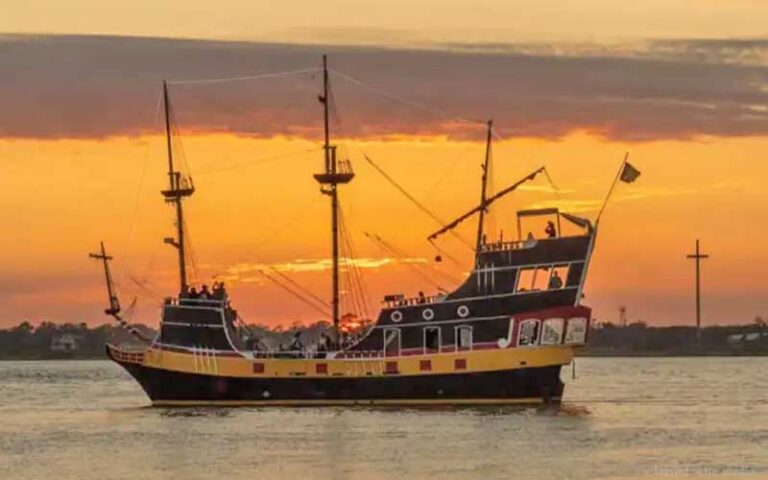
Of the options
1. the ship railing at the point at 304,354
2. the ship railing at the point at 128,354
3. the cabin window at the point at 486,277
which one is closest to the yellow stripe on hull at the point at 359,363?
the ship railing at the point at 304,354

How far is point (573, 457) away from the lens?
7238 centimetres

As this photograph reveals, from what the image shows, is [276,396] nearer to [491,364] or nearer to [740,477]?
[491,364]

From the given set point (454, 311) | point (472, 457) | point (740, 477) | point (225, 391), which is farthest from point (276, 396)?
point (740, 477)

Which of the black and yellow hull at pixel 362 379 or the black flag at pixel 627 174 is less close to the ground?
the black flag at pixel 627 174

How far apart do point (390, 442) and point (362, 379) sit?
18647mm

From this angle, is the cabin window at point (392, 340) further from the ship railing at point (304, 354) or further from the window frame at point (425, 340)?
the ship railing at point (304, 354)

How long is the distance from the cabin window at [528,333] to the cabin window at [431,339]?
3851 millimetres

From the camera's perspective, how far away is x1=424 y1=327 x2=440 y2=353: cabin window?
3784 inches

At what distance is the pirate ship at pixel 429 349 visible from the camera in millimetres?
94875

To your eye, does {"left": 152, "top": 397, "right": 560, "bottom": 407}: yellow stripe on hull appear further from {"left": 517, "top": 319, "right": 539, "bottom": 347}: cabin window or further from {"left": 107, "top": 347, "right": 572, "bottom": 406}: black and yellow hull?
{"left": 517, "top": 319, "right": 539, "bottom": 347}: cabin window

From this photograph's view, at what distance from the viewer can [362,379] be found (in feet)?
323

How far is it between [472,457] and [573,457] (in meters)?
3.64

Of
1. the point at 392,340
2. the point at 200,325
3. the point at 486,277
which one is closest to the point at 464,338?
the point at 486,277

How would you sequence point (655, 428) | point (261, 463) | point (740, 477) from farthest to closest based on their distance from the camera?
point (655, 428), point (261, 463), point (740, 477)
